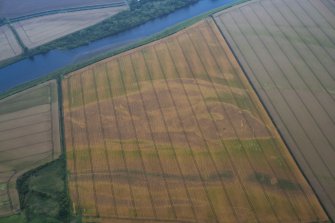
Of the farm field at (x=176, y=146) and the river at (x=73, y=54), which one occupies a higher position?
the river at (x=73, y=54)

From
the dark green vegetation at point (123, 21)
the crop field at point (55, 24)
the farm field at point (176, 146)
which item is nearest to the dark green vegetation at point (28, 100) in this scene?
the farm field at point (176, 146)

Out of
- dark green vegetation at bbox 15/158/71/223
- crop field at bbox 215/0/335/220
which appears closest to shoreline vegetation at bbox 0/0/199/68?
crop field at bbox 215/0/335/220

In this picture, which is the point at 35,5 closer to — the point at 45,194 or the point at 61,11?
the point at 61,11

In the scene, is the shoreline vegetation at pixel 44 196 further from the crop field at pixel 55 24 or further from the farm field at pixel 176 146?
the crop field at pixel 55 24

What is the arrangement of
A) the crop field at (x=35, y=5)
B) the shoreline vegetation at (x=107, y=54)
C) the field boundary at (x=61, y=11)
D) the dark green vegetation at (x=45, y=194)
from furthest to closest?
the crop field at (x=35, y=5) < the field boundary at (x=61, y=11) < the shoreline vegetation at (x=107, y=54) < the dark green vegetation at (x=45, y=194)

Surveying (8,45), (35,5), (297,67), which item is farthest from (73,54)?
(297,67)

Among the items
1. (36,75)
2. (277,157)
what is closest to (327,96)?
(277,157)

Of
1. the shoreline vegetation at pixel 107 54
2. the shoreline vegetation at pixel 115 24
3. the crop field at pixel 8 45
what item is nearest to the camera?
the shoreline vegetation at pixel 107 54
